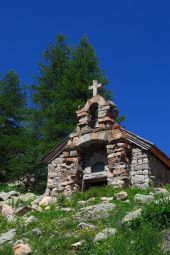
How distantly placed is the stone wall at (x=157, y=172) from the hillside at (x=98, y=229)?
15.2 feet

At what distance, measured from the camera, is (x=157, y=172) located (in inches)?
867

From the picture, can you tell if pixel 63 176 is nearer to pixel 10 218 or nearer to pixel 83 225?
pixel 10 218

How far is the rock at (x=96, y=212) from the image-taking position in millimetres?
14273

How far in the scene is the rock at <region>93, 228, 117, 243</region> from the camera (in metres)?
12.0

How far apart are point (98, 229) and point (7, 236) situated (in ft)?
9.00

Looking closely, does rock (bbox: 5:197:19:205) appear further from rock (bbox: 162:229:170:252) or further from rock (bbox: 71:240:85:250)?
rock (bbox: 162:229:170:252)

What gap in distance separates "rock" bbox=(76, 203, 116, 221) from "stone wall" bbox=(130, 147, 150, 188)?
592 cm

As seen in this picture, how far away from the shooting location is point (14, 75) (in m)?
34.2

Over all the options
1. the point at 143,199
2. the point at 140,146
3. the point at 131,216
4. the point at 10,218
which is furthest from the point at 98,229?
the point at 140,146

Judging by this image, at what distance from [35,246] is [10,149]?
17464 millimetres

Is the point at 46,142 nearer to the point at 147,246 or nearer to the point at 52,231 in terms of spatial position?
the point at 52,231

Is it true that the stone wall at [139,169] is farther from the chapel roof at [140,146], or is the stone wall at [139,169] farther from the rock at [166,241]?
the rock at [166,241]

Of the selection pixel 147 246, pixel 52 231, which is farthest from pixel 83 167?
pixel 147 246

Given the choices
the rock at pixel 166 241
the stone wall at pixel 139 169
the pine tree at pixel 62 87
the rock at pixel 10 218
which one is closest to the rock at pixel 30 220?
the rock at pixel 10 218
